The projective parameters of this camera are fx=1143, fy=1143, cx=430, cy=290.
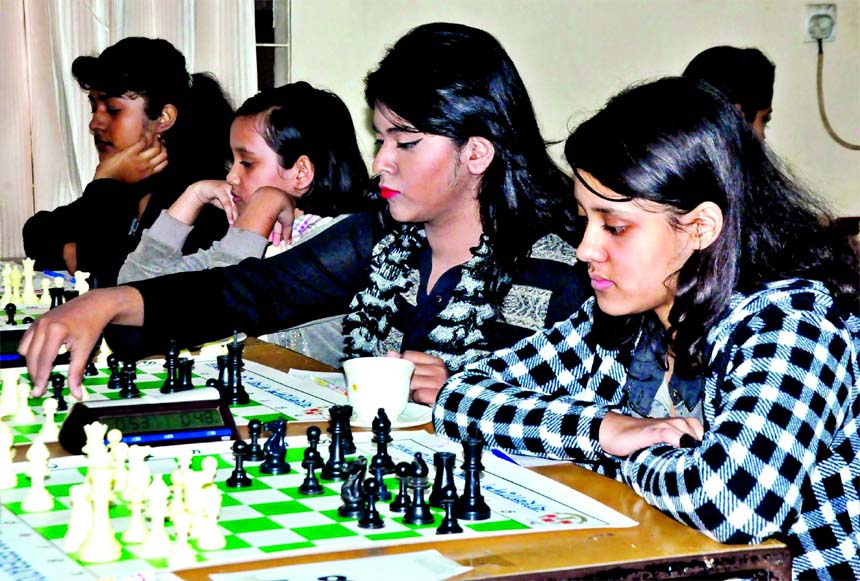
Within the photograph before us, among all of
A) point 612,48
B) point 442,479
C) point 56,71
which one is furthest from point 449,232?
point 612,48

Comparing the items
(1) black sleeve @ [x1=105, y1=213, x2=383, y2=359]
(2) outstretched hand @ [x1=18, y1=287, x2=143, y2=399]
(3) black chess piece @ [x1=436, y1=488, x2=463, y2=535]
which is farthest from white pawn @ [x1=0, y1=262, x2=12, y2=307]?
(3) black chess piece @ [x1=436, y1=488, x2=463, y2=535]

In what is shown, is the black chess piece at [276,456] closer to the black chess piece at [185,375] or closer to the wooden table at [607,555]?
the wooden table at [607,555]

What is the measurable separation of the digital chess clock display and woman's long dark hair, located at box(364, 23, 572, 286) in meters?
0.76

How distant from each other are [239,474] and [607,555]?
45 centimetres

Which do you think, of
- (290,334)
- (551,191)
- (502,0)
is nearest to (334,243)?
(290,334)

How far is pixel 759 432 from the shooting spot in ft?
4.29

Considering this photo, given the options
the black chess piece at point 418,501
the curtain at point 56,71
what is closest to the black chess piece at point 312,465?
the black chess piece at point 418,501

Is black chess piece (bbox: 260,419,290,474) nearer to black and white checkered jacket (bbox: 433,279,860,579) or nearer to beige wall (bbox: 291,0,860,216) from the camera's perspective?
black and white checkered jacket (bbox: 433,279,860,579)

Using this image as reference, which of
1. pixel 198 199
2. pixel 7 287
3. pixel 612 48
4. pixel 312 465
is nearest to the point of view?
pixel 312 465

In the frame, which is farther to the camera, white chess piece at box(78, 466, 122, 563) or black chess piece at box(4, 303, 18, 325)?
black chess piece at box(4, 303, 18, 325)

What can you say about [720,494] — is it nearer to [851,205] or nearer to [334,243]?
[334,243]

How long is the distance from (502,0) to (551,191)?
6.96 feet

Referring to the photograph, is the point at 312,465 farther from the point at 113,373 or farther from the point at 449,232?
the point at 449,232

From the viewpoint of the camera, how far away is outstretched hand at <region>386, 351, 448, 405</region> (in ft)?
6.11
